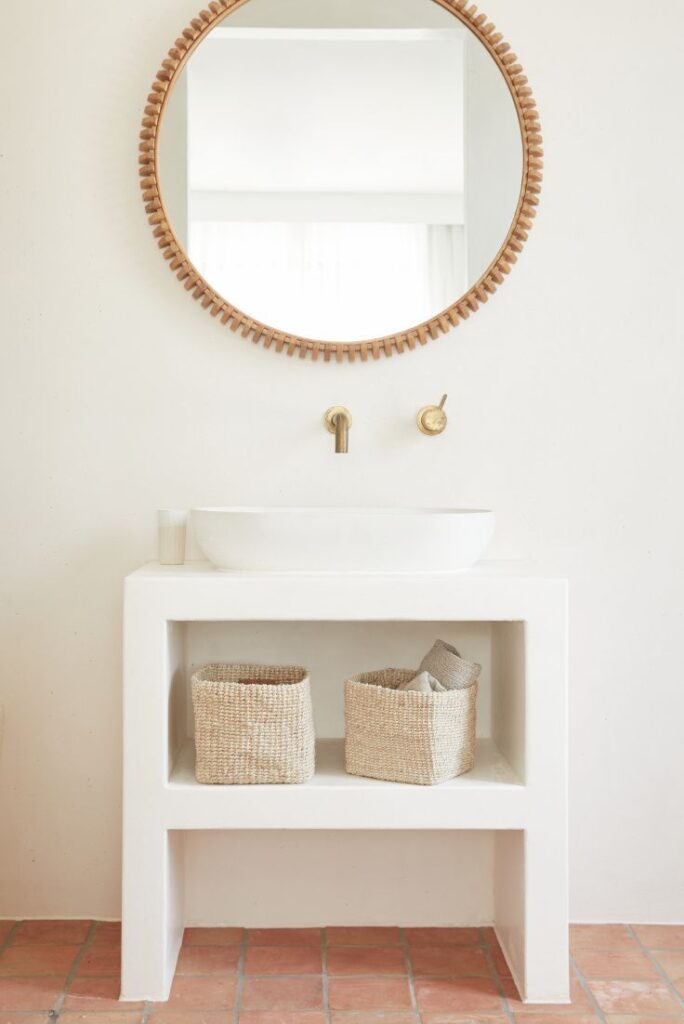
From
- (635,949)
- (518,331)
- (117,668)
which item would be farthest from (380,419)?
(635,949)

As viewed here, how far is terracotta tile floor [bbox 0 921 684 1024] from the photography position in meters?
1.79

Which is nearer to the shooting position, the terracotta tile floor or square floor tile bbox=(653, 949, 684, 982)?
the terracotta tile floor

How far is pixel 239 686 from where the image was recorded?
1847mm

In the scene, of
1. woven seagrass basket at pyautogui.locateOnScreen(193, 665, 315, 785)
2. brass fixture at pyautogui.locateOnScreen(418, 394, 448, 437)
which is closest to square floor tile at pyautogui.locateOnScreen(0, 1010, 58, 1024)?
woven seagrass basket at pyautogui.locateOnScreen(193, 665, 315, 785)

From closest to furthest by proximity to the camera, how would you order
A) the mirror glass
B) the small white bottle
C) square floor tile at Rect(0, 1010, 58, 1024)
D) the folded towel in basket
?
square floor tile at Rect(0, 1010, 58, 1024), the folded towel in basket, the small white bottle, the mirror glass

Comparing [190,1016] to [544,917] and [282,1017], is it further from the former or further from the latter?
[544,917]

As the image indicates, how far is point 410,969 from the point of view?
198 centimetres

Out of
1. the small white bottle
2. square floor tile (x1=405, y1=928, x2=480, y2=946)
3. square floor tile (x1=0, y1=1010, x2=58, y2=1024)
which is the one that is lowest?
square floor tile (x1=405, y1=928, x2=480, y2=946)

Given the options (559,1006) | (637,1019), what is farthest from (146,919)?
(637,1019)

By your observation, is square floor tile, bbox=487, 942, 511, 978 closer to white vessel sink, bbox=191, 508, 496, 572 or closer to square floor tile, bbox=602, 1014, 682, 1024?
square floor tile, bbox=602, 1014, 682, 1024

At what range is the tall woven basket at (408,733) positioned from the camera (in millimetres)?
1846

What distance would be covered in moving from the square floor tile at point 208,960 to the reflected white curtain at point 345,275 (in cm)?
132

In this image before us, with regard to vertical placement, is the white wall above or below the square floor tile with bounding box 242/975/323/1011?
above

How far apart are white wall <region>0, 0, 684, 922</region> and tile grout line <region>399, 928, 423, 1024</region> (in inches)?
6.2
